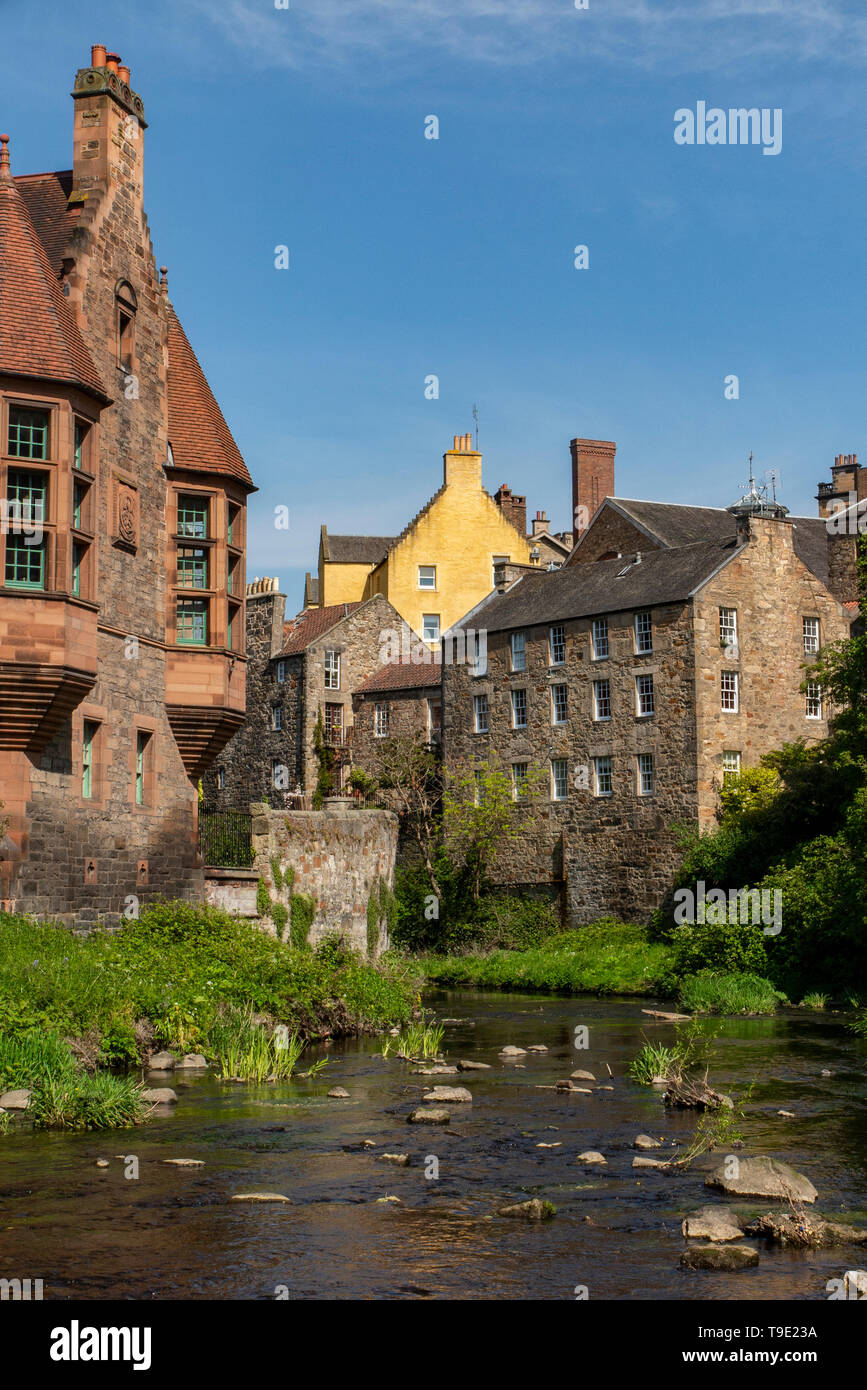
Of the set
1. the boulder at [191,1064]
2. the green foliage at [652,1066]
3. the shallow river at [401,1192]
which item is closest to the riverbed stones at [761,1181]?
the shallow river at [401,1192]

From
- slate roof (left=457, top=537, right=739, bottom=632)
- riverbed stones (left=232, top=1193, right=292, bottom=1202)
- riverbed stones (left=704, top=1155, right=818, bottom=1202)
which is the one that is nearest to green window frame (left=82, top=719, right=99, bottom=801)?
riverbed stones (left=232, top=1193, right=292, bottom=1202)

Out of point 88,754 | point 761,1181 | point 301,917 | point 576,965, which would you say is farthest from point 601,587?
point 761,1181

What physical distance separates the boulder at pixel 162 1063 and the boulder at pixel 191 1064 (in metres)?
0.11

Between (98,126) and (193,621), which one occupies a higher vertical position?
(98,126)

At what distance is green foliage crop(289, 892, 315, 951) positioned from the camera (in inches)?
1188

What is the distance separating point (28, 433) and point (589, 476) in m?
40.7

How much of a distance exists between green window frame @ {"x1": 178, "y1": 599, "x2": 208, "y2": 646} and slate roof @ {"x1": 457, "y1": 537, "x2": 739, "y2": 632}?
64.4ft

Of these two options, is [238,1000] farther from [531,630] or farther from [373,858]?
[531,630]

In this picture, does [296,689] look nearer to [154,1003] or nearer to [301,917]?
[301,917]

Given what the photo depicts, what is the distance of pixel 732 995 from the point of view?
3272 cm

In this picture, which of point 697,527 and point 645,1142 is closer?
point 645,1142

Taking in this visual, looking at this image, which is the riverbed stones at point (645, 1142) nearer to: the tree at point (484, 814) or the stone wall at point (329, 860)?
the stone wall at point (329, 860)
